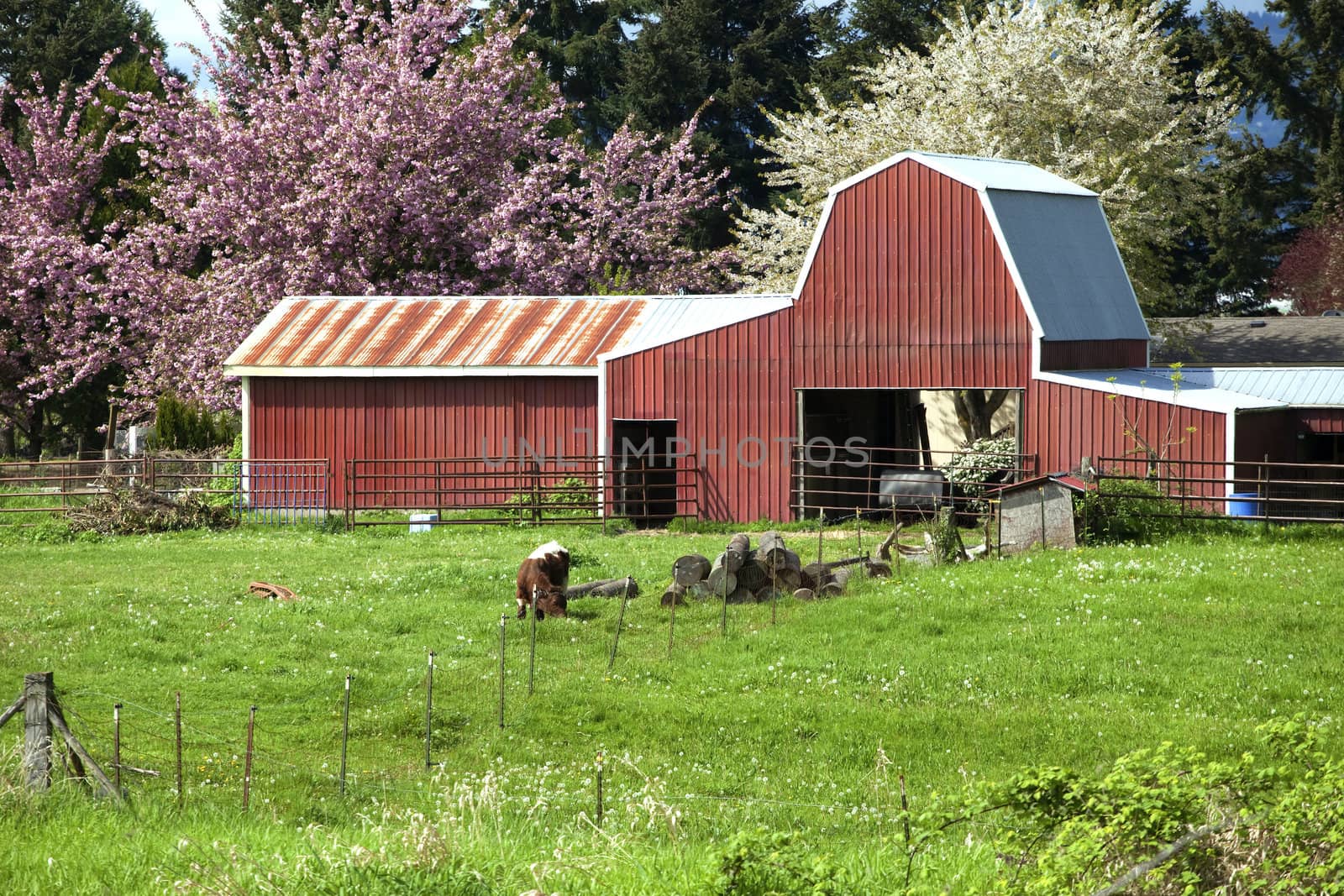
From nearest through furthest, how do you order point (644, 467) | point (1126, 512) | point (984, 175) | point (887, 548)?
point (887, 548) < point (1126, 512) < point (984, 175) < point (644, 467)

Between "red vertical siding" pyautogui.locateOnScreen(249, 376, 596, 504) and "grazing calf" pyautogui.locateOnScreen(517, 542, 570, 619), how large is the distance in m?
10.8

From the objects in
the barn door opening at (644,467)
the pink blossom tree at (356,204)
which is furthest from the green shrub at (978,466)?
the pink blossom tree at (356,204)

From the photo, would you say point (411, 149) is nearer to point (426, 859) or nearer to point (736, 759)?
point (736, 759)

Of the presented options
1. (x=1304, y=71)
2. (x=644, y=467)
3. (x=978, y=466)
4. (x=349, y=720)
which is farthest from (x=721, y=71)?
(x=349, y=720)

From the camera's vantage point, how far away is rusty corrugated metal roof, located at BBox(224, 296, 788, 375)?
28.0 m

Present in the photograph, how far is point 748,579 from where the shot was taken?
17203 mm

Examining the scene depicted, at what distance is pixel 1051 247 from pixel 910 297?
8.92 ft

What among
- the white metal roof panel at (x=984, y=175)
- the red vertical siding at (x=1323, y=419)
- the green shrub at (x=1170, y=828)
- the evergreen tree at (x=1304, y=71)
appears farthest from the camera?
the evergreen tree at (x=1304, y=71)

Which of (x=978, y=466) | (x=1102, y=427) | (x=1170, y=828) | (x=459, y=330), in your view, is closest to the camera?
(x=1170, y=828)

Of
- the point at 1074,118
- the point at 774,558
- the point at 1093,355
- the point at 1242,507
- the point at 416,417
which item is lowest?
the point at 774,558

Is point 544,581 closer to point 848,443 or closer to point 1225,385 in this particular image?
point 848,443

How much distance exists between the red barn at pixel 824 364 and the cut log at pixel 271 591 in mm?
9760

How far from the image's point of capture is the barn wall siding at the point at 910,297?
955 inches

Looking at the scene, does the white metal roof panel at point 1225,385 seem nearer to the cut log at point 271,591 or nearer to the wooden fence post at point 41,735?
the cut log at point 271,591
